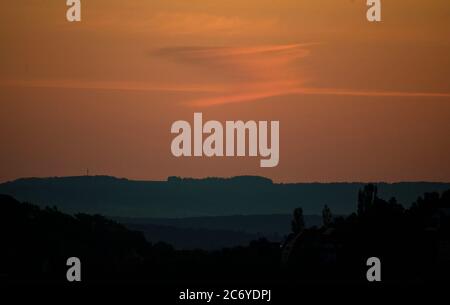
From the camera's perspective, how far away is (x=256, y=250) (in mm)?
26547

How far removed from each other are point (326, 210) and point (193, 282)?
2.89 meters

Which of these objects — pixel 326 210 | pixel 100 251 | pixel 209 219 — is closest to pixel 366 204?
pixel 326 210

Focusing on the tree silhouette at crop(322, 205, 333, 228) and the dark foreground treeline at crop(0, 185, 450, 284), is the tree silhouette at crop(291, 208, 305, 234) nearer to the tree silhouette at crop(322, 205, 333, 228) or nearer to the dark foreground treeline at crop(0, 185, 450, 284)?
the dark foreground treeline at crop(0, 185, 450, 284)

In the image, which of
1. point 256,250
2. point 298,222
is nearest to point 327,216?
point 298,222

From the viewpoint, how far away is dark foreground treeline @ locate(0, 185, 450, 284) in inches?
987

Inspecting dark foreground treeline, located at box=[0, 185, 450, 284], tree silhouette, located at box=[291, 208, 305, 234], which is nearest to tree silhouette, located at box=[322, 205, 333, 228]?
dark foreground treeline, located at box=[0, 185, 450, 284]

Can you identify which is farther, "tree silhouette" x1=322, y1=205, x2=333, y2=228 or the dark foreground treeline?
"tree silhouette" x1=322, y1=205, x2=333, y2=228

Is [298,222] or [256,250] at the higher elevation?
[298,222]

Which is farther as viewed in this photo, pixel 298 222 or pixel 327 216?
pixel 298 222

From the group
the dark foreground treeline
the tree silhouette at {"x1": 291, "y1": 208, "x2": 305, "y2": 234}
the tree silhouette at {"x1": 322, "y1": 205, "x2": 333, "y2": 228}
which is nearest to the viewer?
the dark foreground treeline

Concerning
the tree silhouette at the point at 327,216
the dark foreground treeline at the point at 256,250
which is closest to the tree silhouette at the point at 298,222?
the dark foreground treeline at the point at 256,250

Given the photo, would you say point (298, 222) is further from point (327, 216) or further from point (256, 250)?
point (256, 250)

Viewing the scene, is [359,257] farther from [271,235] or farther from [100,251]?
[100,251]

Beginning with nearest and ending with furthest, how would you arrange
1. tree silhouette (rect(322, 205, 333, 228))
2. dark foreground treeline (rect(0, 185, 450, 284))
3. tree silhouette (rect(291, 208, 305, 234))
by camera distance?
dark foreground treeline (rect(0, 185, 450, 284))
tree silhouette (rect(322, 205, 333, 228))
tree silhouette (rect(291, 208, 305, 234))
